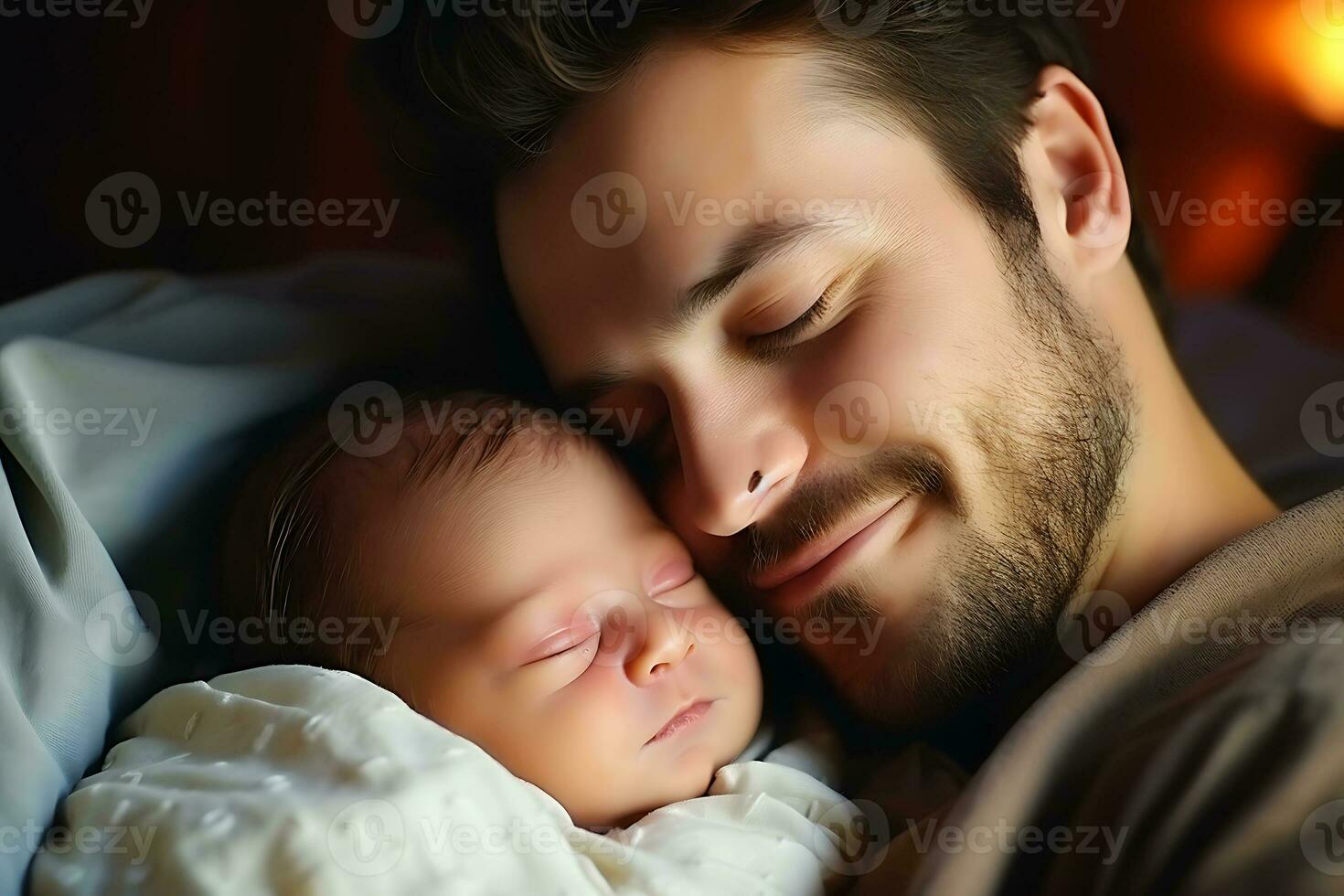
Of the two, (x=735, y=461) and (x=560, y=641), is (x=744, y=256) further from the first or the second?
(x=560, y=641)

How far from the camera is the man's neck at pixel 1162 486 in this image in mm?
1172

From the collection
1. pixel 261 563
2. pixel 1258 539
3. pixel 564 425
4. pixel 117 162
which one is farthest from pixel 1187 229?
pixel 117 162

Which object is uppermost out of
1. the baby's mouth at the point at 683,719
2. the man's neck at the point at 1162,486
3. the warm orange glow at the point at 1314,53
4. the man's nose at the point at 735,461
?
the warm orange glow at the point at 1314,53

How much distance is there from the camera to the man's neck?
1.17 m

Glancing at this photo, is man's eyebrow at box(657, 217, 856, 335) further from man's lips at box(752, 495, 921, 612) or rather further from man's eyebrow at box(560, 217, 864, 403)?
man's lips at box(752, 495, 921, 612)

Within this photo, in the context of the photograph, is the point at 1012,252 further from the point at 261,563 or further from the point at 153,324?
the point at 153,324

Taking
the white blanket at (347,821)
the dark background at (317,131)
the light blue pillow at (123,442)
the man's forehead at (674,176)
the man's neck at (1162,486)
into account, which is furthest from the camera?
the dark background at (317,131)

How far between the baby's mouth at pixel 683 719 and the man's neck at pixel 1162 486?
46 cm

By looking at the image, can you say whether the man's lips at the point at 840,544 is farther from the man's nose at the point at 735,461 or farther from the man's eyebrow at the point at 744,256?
the man's eyebrow at the point at 744,256

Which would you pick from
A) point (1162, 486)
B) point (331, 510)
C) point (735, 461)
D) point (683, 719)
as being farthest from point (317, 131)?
point (1162, 486)

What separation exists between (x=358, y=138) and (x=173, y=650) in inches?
36.9

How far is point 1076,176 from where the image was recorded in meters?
1.26

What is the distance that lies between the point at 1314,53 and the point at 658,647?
1471 mm

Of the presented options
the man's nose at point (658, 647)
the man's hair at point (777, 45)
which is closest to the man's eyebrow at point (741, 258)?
the man's hair at point (777, 45)
